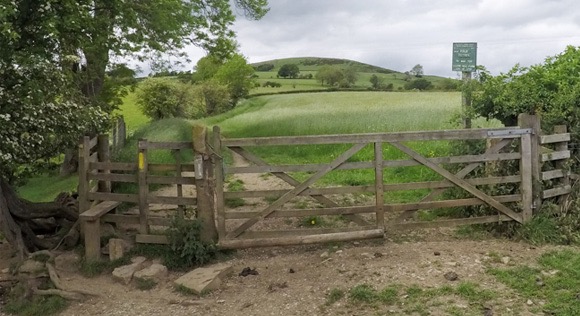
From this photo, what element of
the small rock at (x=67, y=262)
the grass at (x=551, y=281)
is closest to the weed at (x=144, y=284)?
the small rock at (x=67, y=262)

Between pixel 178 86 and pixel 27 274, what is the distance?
39607 millimetres

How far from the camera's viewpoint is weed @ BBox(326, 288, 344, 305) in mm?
6433

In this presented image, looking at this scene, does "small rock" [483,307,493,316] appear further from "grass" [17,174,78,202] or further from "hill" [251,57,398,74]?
"hill" [251,57,398,74]

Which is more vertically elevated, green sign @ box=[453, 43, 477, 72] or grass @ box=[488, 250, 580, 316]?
green sign @ box=[453, 43, 477, 72]

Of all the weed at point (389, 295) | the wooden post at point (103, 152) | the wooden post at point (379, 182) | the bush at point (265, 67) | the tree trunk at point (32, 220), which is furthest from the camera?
the bush at point (265, 67)

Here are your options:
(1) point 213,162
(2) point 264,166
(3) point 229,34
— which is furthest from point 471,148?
(3) point 229,34

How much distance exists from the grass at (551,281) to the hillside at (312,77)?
3742 cm

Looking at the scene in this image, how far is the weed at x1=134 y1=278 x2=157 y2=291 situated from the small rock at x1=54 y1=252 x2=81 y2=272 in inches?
50.4

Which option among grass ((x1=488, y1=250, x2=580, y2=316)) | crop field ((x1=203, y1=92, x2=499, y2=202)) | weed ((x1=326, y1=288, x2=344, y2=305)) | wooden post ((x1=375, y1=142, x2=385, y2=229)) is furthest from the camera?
crop field ((x1=203, y1=92, x2=499, y2=202))

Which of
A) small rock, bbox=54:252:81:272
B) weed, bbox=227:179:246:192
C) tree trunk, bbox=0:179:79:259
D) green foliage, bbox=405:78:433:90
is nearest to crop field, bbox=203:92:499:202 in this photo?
weed, bbox=227:179:246:192

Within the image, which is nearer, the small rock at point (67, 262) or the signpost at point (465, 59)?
the small rock at point (67, 262)

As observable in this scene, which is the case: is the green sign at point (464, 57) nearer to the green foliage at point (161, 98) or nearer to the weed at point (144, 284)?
the weed at point (144, 284)

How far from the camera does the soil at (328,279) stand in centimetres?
630

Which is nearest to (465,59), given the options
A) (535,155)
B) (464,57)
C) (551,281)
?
(464,57)
